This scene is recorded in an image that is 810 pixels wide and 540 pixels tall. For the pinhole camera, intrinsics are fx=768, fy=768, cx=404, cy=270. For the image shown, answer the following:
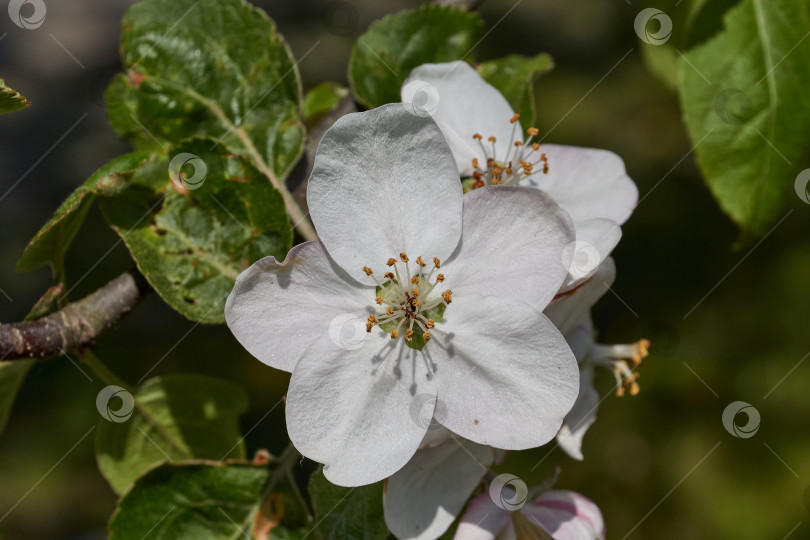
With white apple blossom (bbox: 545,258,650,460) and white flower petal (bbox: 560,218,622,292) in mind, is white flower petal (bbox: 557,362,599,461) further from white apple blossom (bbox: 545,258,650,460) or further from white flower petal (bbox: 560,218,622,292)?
white flower petal (bbox: 560,218,622,292)

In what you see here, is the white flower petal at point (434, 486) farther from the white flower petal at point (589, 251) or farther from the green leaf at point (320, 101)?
the green leaf at point (320, 101)

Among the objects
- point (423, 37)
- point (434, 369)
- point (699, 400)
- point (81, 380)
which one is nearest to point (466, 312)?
point (434, 369)

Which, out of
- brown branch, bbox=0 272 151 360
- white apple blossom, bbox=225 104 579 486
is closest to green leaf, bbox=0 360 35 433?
brown branch, bbox=0 272 151 360

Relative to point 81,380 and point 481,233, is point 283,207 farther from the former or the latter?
point 81,380

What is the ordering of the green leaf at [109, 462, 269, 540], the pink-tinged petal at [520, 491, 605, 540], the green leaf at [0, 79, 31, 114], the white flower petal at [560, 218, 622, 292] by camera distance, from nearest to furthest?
the green leaf at [0, 79, 31, 114], the white flower petal at [560, 218, 622, 292], the pink-tinged petal at [520, 491, 605, 540], the green leaf at [109, 462, 269, 540]

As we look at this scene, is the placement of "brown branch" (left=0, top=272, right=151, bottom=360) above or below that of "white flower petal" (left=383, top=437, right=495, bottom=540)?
above

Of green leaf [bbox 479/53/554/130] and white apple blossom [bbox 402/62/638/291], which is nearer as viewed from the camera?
white apple blossom [bbox 402/62/638/291]
